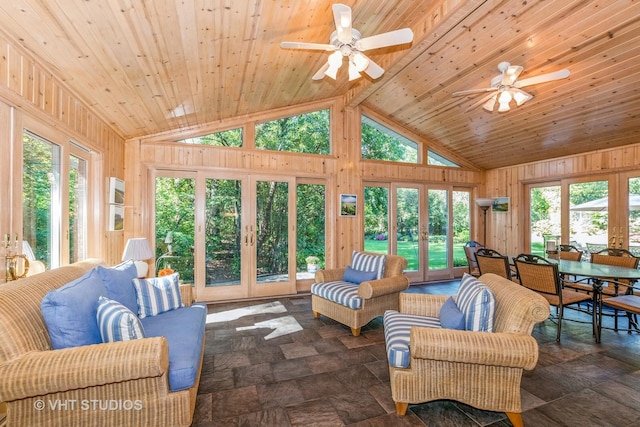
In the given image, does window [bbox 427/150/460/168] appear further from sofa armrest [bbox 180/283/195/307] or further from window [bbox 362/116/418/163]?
sofa armrest [bbox 180/283/195/307]

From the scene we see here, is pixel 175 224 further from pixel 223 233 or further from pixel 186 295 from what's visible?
pixel 186 295

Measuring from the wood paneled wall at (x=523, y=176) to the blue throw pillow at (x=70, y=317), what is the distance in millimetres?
6833

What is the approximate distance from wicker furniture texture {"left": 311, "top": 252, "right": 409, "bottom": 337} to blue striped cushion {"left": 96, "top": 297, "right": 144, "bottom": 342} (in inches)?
86.0

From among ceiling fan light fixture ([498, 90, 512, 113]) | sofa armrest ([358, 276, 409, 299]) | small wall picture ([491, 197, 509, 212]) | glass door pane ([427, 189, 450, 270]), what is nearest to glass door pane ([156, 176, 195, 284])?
sofa armrest ([358, 276, 409, 299])

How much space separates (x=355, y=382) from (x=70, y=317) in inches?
78.9

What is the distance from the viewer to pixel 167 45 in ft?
8.10

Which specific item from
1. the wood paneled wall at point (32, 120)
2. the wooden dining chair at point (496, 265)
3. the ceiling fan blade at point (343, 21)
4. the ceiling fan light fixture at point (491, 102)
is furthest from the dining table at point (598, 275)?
the wood paneled wall at point (32, 120)

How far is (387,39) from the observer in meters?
2.41

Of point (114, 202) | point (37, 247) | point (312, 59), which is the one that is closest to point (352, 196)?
point (312, 59)

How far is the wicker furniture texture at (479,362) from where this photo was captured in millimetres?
1792

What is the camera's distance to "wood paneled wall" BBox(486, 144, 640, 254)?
4.67 meters

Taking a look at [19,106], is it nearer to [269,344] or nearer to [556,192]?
[269,344]

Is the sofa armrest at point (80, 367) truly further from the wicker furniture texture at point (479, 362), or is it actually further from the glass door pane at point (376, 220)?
the glass door pane at point (376, 220)

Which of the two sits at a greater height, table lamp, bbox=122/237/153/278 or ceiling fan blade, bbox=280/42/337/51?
ceiling fan blade, bbox=280/42/337/51
